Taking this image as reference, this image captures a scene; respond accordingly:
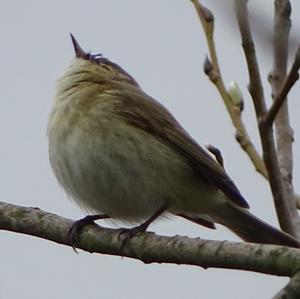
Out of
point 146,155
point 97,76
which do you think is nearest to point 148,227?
point 146,155

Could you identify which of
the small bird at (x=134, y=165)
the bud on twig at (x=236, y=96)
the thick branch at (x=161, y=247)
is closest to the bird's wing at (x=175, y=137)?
the small bird at (x=134, y=165)

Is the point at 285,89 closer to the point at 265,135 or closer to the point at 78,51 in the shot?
the point at 265,135

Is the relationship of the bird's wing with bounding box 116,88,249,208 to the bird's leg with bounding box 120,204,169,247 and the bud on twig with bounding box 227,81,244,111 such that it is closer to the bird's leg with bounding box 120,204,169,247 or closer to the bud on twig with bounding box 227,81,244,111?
the bird's leg with bounding box 120,204,169,247

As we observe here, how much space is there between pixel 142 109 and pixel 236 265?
201cm

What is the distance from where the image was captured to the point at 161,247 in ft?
11.3

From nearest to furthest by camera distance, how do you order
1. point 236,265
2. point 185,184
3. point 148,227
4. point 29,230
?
point 236,265 < point 29,230 < point 148,227 < point 185,184

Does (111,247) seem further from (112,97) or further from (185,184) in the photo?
(112,97)

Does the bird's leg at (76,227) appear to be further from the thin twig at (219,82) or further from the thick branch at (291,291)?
the thick branch at (291,291)

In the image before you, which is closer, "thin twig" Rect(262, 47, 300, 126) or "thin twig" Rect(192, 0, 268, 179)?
"thin twig" Rect(262, 47, 300, 126)

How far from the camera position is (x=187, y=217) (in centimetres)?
511

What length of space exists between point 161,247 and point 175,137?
4.72 feet

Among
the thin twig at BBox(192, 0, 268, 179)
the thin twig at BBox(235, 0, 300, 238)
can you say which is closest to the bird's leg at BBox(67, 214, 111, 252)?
the thin twig at BBox(192, 0, 268, 179)

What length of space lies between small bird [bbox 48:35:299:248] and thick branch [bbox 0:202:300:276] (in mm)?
438

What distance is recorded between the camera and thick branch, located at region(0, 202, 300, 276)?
293cm
